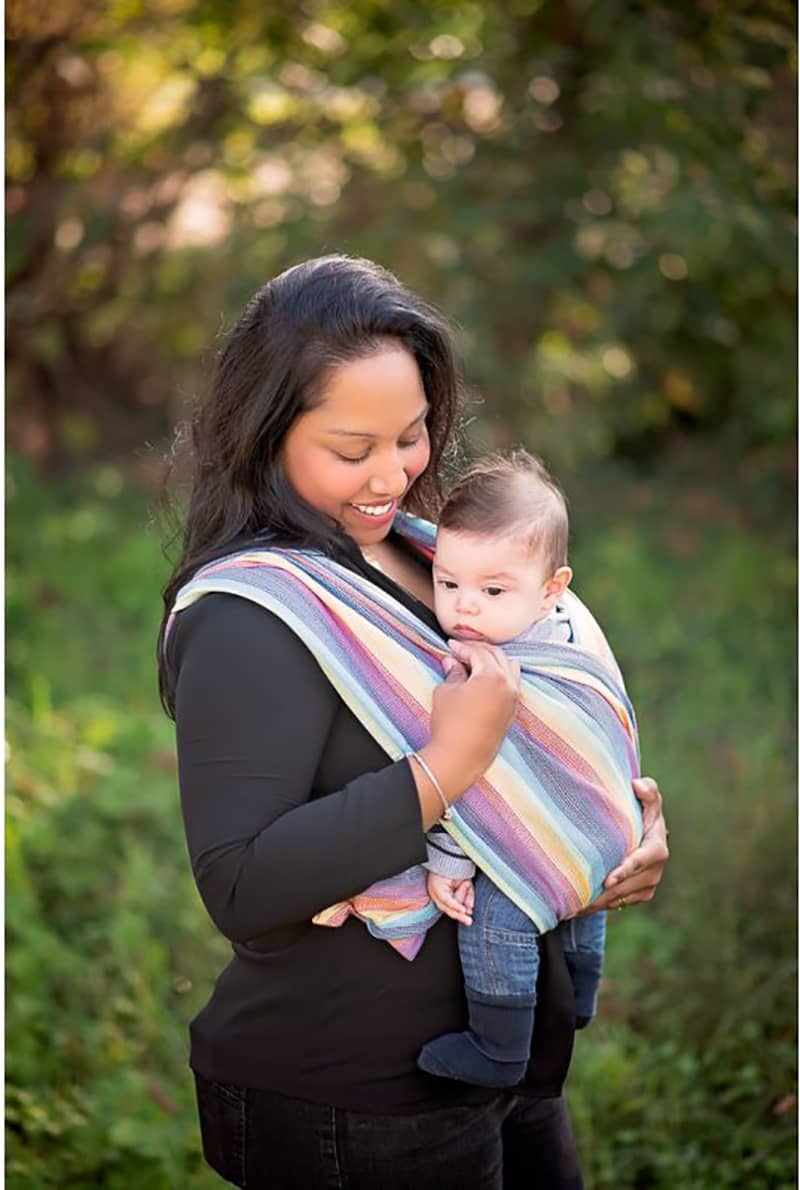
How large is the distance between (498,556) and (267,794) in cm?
41

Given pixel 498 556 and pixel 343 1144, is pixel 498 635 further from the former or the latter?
pixel 343 1144

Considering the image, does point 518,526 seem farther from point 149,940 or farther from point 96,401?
point 96,401

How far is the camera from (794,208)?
13.2 feet

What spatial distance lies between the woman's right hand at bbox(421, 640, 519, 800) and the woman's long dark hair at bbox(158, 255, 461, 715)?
0.23m

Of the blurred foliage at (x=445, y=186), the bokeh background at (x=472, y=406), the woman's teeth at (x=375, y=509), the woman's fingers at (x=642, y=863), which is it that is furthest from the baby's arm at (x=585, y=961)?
the blurred foliage at (x=445, y=186)

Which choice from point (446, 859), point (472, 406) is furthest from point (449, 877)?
point (472, 406)

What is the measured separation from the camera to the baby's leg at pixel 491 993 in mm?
1616

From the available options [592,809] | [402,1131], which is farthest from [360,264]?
[402,1131]

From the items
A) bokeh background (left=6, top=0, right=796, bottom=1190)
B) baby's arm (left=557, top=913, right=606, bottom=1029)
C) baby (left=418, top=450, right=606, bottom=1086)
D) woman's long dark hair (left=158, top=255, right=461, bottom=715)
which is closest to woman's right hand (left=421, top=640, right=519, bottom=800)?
baby (left=418, top=450, right=606, bottom=1086)

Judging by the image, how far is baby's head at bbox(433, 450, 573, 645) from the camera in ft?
5.60

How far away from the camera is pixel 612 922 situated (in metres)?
3.66

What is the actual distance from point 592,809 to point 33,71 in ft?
17.5

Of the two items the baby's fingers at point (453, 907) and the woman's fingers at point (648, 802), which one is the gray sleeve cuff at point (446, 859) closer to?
the baby's fingers at point (453, 907)

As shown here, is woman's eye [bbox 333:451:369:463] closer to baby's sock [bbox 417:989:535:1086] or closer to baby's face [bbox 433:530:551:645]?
baby's face [bbox 433:530:551:645]
